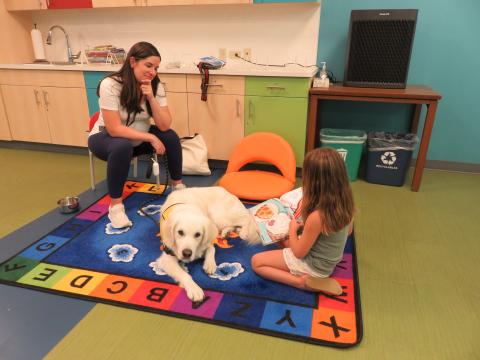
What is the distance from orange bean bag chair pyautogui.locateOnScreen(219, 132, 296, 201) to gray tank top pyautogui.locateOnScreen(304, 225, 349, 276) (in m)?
0.98

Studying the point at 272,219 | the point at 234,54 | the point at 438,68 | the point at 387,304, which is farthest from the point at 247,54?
the point at 387,304

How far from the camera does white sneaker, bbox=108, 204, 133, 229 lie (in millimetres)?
2215

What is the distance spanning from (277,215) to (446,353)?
1.12m

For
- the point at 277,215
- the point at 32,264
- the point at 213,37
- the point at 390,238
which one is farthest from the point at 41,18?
the point at 390,238

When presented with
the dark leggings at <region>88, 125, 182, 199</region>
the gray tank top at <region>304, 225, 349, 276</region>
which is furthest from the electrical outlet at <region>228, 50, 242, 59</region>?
the gray tank top at <region>304, 225, 349, 276</region>

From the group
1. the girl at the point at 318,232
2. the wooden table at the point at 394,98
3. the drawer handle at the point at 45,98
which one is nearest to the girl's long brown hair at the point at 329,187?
the girl at the point at 318,232

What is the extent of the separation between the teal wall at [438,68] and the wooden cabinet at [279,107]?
574 millimetres

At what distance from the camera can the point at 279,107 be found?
9.77 ft

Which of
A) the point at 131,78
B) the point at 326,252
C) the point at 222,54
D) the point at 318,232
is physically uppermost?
the point at 222,54

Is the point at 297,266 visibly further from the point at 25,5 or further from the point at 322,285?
the point at 25,5

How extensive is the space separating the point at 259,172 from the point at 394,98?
3.88 ft

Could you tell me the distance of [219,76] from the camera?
3018mm

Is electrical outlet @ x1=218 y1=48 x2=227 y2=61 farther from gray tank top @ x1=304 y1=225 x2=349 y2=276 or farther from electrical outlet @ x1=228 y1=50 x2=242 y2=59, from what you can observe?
gray tank top @ x1=304 y1=225 x2=349 y2=276

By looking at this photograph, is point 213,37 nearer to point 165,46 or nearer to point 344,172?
point 165,46
